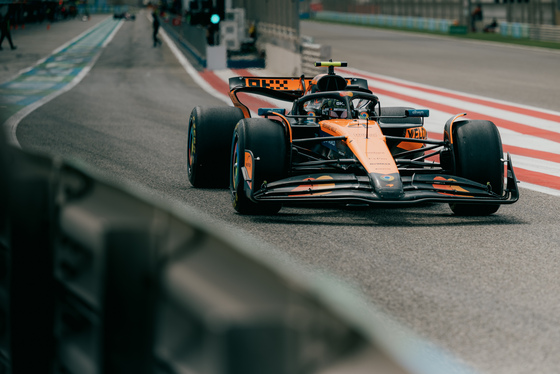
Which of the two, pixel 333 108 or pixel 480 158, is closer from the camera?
pixel 480 158

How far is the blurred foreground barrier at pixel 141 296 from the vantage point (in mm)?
1524

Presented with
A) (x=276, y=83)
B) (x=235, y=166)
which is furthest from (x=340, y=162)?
(x=276, y=83)

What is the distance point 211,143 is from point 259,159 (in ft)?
5.09

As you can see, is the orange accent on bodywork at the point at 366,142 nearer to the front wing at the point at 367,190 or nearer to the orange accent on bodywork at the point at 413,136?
the front wing at the point at 367,190

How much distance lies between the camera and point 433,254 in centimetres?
643

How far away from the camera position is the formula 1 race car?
744cm

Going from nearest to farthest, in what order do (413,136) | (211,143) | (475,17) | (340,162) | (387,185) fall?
(387,185)
(340,162)
(211,143)
(413,136)
(475,17)

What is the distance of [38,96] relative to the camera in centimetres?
2050

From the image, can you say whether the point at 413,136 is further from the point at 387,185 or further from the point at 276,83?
the point at 387,185

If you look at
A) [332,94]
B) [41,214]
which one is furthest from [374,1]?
[41,214]

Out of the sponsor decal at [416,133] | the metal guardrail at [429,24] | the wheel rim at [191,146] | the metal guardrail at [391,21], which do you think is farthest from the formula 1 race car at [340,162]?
the metal guardrail at [391,21]

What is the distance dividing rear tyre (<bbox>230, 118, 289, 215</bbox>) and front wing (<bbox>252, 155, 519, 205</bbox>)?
0.39ft

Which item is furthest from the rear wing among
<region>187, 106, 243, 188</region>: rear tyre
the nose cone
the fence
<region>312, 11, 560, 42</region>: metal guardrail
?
the fence

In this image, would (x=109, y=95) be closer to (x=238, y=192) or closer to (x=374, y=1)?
(x=238, y=192)
